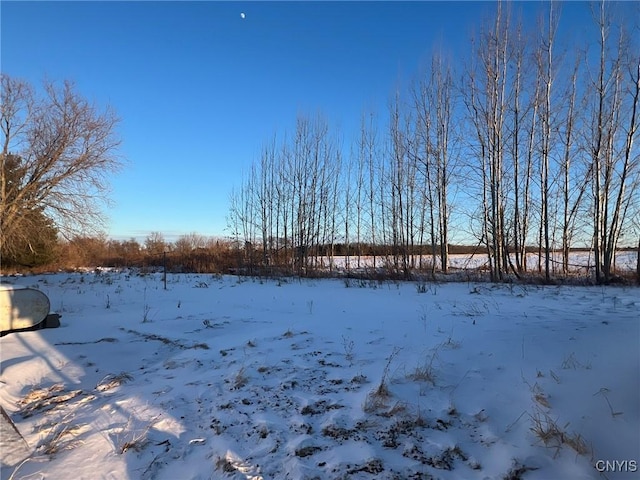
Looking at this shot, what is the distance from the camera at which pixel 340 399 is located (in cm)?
313

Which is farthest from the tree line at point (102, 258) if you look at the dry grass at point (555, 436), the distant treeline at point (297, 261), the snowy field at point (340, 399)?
the dry grass at point (555, 436)

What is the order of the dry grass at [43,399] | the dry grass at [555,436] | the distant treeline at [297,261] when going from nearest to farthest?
the dry grass at [555,436] → the dry grass at [43,399] → the distant treeline at [297,261]

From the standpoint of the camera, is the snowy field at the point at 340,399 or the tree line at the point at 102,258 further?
the tree line at the point at 102,258

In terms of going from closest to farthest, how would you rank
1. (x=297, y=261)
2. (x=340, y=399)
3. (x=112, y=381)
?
1. (x=340, y=399)
2. (x=112, y=381)
3. (x=297, y=261)

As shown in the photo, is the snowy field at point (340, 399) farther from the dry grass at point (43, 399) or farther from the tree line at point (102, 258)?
the tree line at point (102, 258)

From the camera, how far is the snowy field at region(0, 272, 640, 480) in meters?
2.25

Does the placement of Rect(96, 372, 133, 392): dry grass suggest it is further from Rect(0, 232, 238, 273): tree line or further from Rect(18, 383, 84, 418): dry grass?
Rect(0, 232, 238, 273): tree line

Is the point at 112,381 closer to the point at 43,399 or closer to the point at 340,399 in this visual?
the point at 43,399

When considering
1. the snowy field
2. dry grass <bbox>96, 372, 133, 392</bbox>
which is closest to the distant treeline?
the snowy field

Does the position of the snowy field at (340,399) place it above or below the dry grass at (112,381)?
above

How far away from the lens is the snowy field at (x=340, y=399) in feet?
7.38

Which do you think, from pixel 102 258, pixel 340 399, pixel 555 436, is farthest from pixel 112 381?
pixel 102 258

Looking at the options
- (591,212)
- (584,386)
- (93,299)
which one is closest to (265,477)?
(584,386)

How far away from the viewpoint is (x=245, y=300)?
31.1 ft
